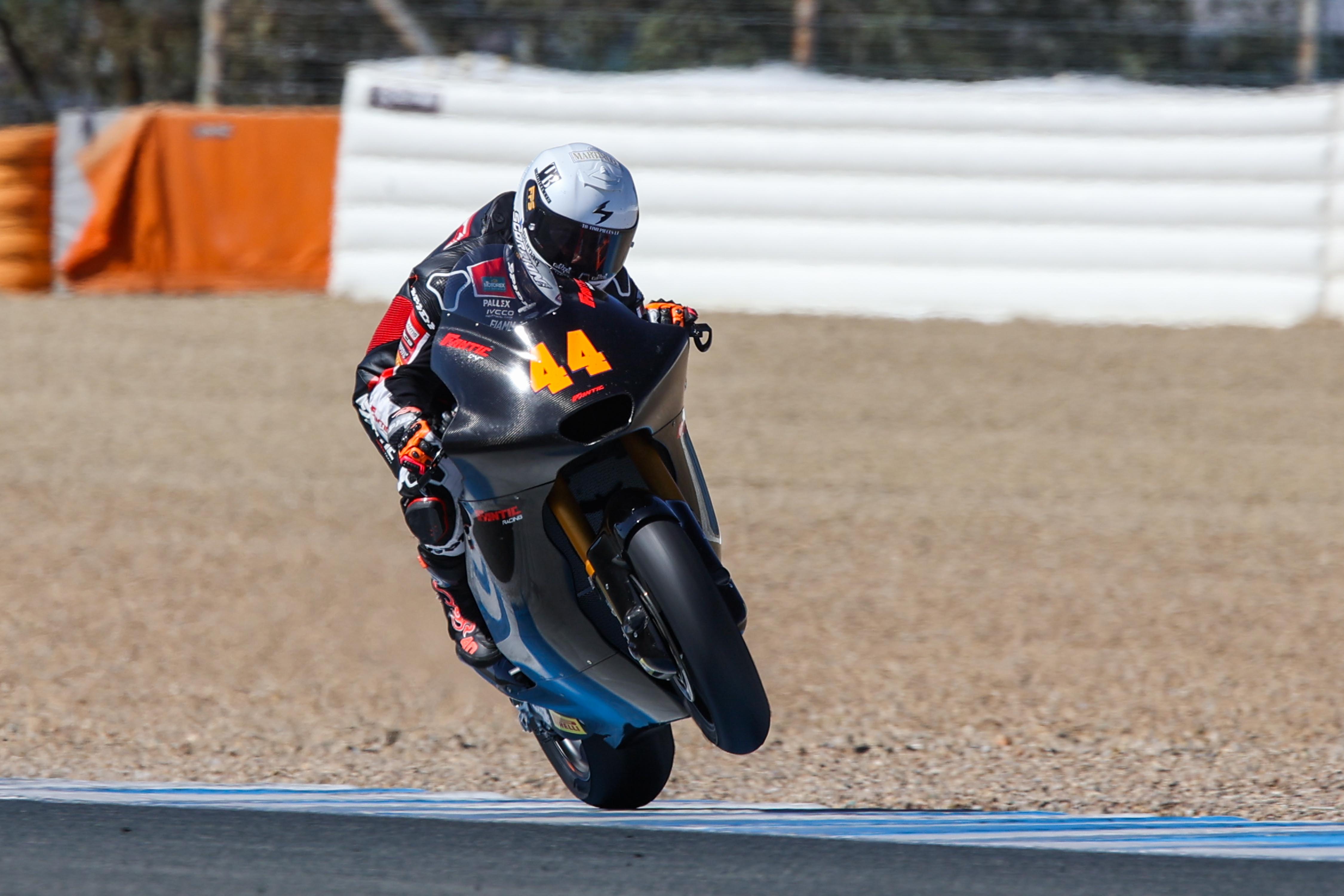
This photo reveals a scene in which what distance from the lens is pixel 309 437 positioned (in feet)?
32.9

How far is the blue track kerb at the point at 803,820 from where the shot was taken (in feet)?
11.5

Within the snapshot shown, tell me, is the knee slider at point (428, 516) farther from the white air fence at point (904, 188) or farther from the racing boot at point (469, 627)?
the white air fence at point (904, 188)

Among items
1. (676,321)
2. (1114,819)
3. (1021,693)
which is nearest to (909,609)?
(1021,693)

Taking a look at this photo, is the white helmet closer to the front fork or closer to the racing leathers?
the racing leathers

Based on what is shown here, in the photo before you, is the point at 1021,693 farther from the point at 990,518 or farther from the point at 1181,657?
the point at 990,518

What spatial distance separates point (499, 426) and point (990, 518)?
5522mm

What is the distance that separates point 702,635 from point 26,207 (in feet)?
33.7

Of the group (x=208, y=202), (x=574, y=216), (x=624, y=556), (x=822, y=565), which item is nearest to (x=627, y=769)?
(x=624, y=556)

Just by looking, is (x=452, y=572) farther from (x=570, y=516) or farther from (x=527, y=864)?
(x=527, y=864)

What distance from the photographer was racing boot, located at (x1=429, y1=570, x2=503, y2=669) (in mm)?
4145

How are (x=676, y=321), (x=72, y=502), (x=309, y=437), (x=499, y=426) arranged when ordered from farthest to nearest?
1. (x=309, y=437)
2. (x=72, y=502)
3. (x=676, y=321)
4. (x=499, y=426)

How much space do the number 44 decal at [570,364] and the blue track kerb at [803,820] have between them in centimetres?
103

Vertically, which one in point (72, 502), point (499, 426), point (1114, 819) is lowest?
point (72, 502)

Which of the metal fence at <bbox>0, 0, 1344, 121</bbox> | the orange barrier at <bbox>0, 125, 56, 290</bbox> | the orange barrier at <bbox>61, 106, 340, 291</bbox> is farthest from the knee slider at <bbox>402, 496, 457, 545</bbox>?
the orange barrier at <bbox>0, 125, 56, 290</bbox>
